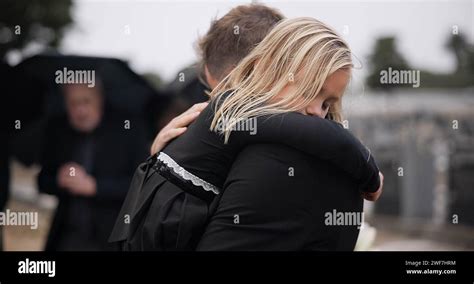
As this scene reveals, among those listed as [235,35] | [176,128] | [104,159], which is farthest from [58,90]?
[176,128]

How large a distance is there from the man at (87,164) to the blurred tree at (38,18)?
9.92m

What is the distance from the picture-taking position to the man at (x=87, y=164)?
4496 mm

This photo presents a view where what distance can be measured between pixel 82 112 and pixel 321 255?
3.16 meters

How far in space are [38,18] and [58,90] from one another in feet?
38.3

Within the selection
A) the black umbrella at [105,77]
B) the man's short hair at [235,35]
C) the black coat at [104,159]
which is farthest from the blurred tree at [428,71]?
the man's short hair at [235,35]

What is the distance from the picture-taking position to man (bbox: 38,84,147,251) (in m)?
4.50

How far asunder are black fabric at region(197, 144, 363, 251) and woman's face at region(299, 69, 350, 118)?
0.15 m

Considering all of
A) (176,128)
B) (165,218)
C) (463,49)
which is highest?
(463,49)

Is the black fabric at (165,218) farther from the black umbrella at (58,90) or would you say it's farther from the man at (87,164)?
the black umbrella at (58,90)

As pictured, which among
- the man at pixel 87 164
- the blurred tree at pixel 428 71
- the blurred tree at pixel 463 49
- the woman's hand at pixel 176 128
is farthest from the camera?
the blurred tree at pixel 428 71

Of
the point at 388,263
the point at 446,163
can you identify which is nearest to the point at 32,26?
the point at 446,163

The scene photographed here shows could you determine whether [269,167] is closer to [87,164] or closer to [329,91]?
[329,91]

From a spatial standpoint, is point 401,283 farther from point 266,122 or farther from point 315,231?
point 266,122

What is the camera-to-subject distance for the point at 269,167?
1.85 m
